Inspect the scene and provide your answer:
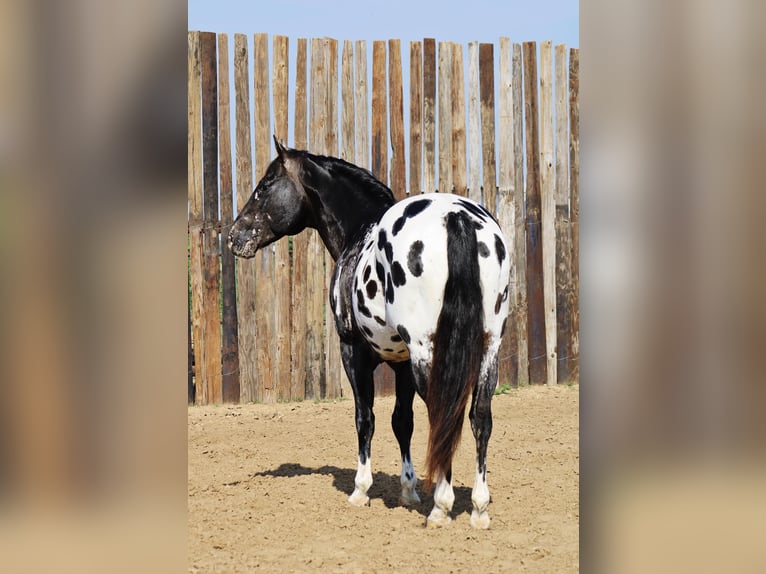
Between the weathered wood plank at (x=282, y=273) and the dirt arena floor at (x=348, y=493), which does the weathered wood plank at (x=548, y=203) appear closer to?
the dirt arena floor at (x=348, y=493)

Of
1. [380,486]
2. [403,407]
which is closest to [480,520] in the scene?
[403,407]

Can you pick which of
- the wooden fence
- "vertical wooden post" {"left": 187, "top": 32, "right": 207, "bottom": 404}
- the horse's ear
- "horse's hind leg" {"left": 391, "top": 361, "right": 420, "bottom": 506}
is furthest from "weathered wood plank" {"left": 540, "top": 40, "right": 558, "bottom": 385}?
the horse's ear

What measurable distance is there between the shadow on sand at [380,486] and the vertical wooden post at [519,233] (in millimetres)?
3046

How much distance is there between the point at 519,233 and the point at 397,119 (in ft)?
5.60

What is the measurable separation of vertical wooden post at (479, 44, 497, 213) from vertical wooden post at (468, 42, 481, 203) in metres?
0.07

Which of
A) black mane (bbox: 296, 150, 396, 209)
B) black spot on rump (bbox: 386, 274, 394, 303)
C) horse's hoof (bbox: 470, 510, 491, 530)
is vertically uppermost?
black mane (bbox: 296, 150, 396, 209)

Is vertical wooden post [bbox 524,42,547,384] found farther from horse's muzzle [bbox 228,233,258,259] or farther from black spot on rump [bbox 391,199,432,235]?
black spot on rump [bbox 391,199,432,235]

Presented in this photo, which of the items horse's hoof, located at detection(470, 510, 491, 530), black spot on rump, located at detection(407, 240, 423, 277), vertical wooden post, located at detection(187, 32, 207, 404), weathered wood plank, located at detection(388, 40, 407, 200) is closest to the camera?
black spot on rump, located at detection(407, 240, 423, 277)

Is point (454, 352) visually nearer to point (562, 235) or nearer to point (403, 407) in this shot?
point (403, 407)

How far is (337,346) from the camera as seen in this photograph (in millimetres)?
7895

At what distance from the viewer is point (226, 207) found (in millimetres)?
7664

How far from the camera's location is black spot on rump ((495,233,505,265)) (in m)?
4.12
